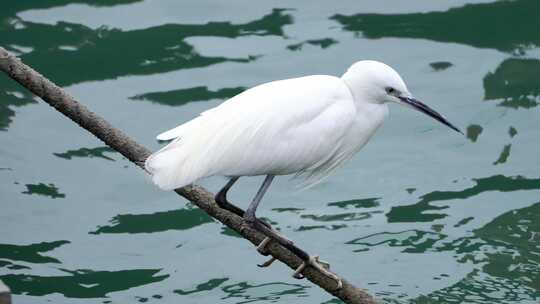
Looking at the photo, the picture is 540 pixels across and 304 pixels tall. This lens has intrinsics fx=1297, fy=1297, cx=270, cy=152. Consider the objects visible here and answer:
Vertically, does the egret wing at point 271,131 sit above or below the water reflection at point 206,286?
above

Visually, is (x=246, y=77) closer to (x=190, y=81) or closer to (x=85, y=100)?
(x=190, y=81)

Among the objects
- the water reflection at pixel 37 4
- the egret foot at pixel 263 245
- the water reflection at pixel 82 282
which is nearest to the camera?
the egret foot at pixel 263 245

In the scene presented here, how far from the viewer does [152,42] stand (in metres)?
7.41

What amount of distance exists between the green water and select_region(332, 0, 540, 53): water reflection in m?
0.01

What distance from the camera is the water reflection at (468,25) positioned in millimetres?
7531

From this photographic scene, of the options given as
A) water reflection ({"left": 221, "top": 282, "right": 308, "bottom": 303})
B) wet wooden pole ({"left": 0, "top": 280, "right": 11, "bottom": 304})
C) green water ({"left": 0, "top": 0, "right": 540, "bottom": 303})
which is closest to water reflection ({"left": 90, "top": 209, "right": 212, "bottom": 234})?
green water ({"left": 0, "top": 0, "right": 540, "bottom": 303})

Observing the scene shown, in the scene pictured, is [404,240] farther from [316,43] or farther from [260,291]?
[316,43]

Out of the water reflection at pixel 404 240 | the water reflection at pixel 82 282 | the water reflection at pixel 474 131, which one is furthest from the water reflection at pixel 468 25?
the water reflection at pixel 82 282

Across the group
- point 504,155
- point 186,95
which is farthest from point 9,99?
point 504,155

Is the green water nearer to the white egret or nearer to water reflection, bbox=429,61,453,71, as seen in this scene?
water reflection, bbox=429,61,453,71

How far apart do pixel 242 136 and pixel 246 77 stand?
344 cm

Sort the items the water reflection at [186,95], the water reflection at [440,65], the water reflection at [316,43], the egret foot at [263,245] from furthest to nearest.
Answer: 1. the water reflection at [316,43]
2. the water reflection at [440,65]
3. the water reflection at [186,95]
4. the egret foot at [263,245]

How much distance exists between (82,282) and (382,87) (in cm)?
241

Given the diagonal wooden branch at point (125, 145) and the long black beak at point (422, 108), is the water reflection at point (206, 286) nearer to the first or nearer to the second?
the diagonal wooden branch at point (125, 145)
